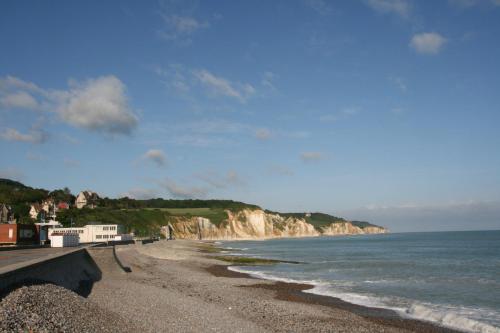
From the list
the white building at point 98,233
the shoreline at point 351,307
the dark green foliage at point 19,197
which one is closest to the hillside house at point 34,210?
the dark green foliage at point 19,197

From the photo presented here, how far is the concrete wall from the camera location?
48.5ft

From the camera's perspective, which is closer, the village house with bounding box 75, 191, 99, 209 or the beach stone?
the beach stone

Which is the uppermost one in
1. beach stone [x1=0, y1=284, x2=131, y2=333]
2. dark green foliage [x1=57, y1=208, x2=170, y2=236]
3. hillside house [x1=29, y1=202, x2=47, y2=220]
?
hillside house [x1=29, y1=202, x2=47, y2=220]

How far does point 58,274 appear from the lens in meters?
21.4

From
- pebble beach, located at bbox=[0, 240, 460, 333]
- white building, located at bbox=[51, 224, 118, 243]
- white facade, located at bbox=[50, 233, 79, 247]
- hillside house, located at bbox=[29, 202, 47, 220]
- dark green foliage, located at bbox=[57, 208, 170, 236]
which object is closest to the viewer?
pebble beach, located at bbox=[0, 240, 460, 333]

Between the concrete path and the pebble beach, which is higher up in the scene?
the concrete path

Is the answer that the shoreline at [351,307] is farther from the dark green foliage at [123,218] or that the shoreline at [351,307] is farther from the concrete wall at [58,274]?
the dark green foliage at [123,218]

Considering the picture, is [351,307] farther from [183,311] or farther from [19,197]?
[19,197]

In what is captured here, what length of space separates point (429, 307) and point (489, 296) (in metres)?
6.85

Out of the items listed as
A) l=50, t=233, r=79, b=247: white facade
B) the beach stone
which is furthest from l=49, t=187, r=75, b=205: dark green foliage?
the beach stone

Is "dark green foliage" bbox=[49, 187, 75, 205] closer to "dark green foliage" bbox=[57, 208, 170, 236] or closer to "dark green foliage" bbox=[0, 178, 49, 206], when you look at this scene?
"dark green foliage" bbox=[0, 178, 49, 206]

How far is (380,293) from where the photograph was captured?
2936cm

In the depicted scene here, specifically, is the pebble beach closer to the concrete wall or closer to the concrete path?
the concrete wall

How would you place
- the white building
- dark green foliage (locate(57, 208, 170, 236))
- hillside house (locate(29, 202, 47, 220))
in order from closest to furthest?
the white building → dark green foliage (locate(57, 208, 170, 236)) → hillside house (locate(29, 202, 47, 220))
